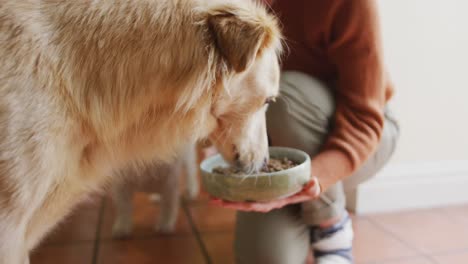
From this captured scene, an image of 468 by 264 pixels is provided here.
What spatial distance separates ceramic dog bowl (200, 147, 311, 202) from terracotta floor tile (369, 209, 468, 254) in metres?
0.73

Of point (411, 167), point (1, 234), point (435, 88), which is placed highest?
point (1, 234)

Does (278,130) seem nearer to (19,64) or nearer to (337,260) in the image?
(337,260)

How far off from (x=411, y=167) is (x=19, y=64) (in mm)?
1593

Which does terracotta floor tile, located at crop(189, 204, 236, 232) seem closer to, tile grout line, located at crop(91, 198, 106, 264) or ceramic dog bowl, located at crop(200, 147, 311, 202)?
tile grout line, located at crop(91, 198, 106, 264)

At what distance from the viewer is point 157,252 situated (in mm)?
1622

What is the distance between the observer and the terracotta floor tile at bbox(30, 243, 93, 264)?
1572 millimetres

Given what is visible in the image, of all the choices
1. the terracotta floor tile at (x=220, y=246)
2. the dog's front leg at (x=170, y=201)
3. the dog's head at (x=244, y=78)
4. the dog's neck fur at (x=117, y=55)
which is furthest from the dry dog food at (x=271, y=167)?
the dog's front leg at (x=170, y=201)

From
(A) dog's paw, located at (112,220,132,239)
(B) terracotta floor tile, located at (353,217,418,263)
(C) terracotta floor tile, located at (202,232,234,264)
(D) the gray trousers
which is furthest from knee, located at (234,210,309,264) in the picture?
(A) dog's paw, located at (112,220,132,239)

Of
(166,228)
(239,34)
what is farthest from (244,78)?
(166,228)

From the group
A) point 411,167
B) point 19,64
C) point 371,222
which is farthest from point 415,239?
point 19,64

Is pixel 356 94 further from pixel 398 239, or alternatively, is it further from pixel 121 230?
pixel 121 230

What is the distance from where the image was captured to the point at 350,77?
1.28m

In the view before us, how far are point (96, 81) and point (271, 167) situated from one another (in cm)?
50

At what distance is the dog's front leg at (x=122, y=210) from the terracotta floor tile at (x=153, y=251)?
1.6 inches
